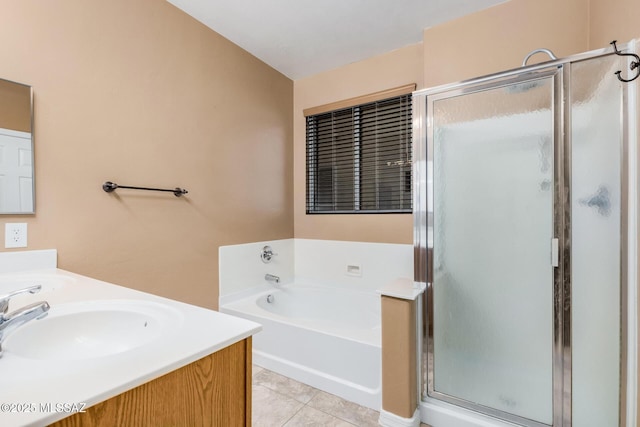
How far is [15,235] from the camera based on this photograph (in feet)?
4.17

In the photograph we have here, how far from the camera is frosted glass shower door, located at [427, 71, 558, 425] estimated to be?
4.28ft

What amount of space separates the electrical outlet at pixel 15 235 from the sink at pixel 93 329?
Result: 691 mm

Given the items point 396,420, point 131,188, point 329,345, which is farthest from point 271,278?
point 396,420

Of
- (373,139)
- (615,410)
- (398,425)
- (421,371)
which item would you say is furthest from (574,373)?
(373,139)

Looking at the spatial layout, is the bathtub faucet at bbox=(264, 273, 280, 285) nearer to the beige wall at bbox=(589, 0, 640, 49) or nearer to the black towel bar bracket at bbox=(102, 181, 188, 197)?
the black towel bar bracket at bbox=(102, 181, 188, 197)

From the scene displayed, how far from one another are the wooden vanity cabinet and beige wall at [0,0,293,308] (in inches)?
49.9

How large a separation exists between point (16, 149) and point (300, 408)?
6.20 ft

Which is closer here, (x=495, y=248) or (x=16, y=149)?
(x=16, y=149)

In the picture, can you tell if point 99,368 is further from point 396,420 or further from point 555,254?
point 555,254

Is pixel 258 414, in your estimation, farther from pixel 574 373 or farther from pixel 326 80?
pixel 326 80

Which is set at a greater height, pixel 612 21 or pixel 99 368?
pixel 612 21

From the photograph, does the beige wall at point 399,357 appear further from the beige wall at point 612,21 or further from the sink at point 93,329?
the beige wall at point 612,21

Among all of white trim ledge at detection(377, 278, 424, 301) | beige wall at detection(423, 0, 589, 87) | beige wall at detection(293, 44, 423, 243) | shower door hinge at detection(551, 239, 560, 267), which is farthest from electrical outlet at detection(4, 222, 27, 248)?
beige wall at detection(423, 0, 589, 87)

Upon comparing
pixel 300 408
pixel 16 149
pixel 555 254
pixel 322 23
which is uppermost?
pixel 322 23
